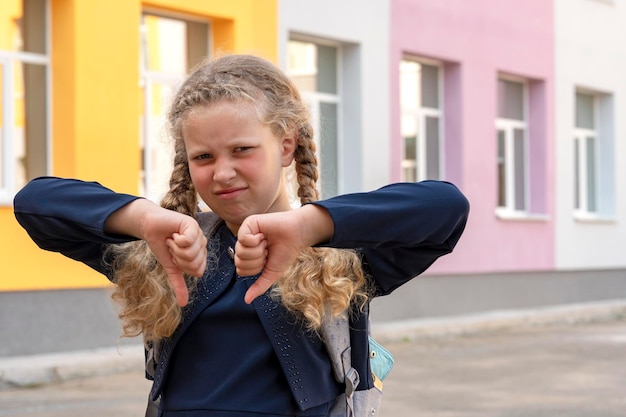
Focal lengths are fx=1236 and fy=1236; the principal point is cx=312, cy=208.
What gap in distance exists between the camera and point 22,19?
11164 millimetres

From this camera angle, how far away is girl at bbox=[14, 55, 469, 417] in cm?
222

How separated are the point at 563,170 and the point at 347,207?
1733 centimetres

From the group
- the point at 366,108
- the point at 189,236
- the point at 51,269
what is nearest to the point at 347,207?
the point at 189,236

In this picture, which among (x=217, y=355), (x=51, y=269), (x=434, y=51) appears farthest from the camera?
(x=434, y=51)

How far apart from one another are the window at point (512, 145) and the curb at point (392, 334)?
1697mm

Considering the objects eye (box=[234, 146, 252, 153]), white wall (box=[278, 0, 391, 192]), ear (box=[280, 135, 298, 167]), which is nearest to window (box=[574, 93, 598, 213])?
white wall (box=[278, 0, 391, 192])

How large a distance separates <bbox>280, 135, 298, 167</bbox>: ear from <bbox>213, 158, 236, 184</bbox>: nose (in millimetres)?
216

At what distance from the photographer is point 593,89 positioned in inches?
786

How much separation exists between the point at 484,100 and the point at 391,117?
2.16 meters

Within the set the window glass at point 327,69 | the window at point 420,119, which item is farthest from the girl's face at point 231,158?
the window at point 420,119

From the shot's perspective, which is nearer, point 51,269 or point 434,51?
point 51,269

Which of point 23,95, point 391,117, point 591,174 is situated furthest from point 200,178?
point 591,174

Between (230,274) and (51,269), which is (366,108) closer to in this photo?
(51,269)

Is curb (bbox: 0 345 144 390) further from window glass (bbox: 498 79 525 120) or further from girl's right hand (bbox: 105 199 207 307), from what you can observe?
window glass (bbox: 498 79 525 120)
